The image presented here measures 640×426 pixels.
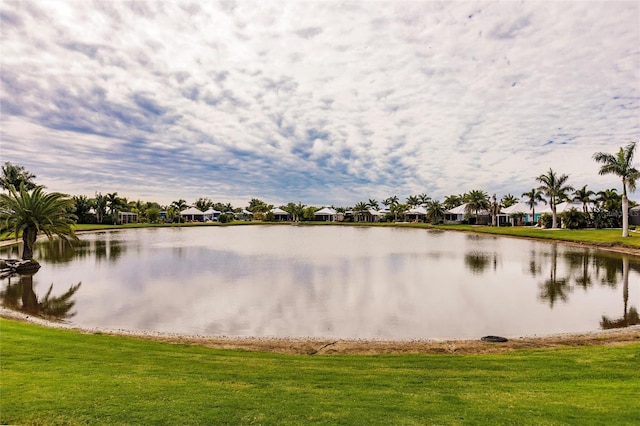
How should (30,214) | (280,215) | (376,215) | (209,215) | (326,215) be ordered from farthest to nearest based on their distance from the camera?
(209,215), (326,215), (280,215), (376,215), (30,214)

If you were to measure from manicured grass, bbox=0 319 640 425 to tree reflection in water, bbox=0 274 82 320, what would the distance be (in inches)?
275

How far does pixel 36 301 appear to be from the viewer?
1797 cm

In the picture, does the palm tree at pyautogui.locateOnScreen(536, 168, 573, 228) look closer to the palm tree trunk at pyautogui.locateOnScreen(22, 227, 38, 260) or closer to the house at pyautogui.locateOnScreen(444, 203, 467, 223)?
the house at pyautogui.locateOnScreen(444, 203, 467, 223)

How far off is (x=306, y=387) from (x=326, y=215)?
114022 mm

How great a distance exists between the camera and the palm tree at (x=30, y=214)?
91.6 ft

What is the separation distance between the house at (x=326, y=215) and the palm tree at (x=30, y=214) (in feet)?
301

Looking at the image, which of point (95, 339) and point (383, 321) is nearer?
point (95, 339)

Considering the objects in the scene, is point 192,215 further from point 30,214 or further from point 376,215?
point 30,214

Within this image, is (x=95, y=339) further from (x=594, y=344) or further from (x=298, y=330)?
(x=594, y=344)

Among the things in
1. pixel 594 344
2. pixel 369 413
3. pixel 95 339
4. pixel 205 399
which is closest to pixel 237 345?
pixel 95 339

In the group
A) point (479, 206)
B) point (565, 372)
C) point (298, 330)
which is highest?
point (479, 206)

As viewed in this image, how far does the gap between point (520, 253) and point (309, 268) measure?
74.2 feet

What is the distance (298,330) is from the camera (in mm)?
13461

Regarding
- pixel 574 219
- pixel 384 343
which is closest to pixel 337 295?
pixel 384 343
